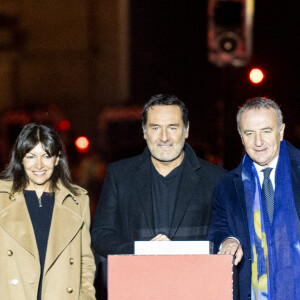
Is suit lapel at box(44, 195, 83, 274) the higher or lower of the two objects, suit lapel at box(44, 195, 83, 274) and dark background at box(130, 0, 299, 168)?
the lower

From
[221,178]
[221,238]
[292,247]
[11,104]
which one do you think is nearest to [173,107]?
[221,178]

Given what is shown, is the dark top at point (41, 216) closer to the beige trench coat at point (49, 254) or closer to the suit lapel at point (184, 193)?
the beige trench coat at point (49, 254)

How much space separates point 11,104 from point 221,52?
8779 mm

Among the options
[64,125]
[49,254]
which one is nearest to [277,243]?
[49,254]

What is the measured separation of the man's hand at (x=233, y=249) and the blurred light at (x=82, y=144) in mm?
10847

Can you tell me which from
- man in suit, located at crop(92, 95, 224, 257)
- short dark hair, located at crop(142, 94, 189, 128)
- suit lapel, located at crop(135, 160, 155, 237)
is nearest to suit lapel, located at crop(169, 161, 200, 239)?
man in suit, located at crop(92, 95, 224, 257)

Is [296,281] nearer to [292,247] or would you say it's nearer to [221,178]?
[292,247]

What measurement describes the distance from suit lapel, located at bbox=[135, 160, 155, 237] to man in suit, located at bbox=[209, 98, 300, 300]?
0.39m

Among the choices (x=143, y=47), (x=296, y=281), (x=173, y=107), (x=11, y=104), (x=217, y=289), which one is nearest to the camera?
(x=217, y=289)

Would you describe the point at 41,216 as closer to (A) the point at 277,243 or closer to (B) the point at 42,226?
(B) the point at 42,226

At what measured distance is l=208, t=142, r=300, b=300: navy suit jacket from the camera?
3.57 meters

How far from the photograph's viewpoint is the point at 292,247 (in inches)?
137

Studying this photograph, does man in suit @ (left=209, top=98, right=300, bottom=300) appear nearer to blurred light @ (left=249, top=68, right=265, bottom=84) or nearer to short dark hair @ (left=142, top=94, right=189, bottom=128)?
short dark hair @ (left=142, top=94, right=189, bottom=128)

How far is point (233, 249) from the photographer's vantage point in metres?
3.38
